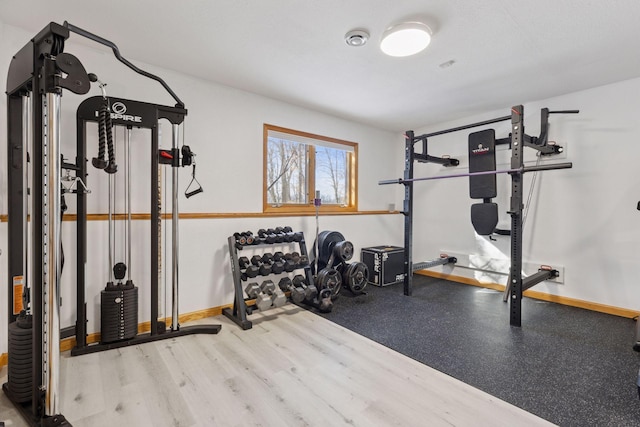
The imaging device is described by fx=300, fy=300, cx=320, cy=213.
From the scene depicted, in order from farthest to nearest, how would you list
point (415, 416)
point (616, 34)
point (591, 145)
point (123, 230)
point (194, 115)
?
point (591, 145) → point (194, 115) → point (123, 230) → point (616, 34) → point (415, 416)

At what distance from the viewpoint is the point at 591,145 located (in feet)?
10.4

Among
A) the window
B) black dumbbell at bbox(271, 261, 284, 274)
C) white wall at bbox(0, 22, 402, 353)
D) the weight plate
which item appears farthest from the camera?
the window

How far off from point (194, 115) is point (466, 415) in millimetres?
3049

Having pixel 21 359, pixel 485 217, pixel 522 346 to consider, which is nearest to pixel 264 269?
pixel 21 359

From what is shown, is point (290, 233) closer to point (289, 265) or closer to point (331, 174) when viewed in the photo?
point (289, 265)

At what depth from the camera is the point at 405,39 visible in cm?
209

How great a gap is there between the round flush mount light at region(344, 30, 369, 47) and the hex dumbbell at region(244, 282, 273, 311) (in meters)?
2.25

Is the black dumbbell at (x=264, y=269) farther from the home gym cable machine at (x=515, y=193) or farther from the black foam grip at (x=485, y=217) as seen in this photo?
the black foam grip at (x=485, y=217)

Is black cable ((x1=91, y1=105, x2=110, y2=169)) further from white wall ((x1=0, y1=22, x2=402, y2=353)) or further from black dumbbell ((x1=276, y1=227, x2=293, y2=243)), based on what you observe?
black dumbbell ((x1=276, y1=227, x2=293, y2=243))

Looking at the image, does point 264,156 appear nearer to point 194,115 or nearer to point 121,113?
point 194,115

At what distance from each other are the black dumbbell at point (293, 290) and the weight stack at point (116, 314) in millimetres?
1314

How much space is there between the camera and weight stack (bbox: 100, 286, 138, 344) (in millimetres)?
2166

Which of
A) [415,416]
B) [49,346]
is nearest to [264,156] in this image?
[49,346]

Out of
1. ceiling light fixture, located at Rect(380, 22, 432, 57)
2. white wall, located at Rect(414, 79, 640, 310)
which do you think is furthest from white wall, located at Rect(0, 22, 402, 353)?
white wall, located at Rect(414, 79, 640, 310)
